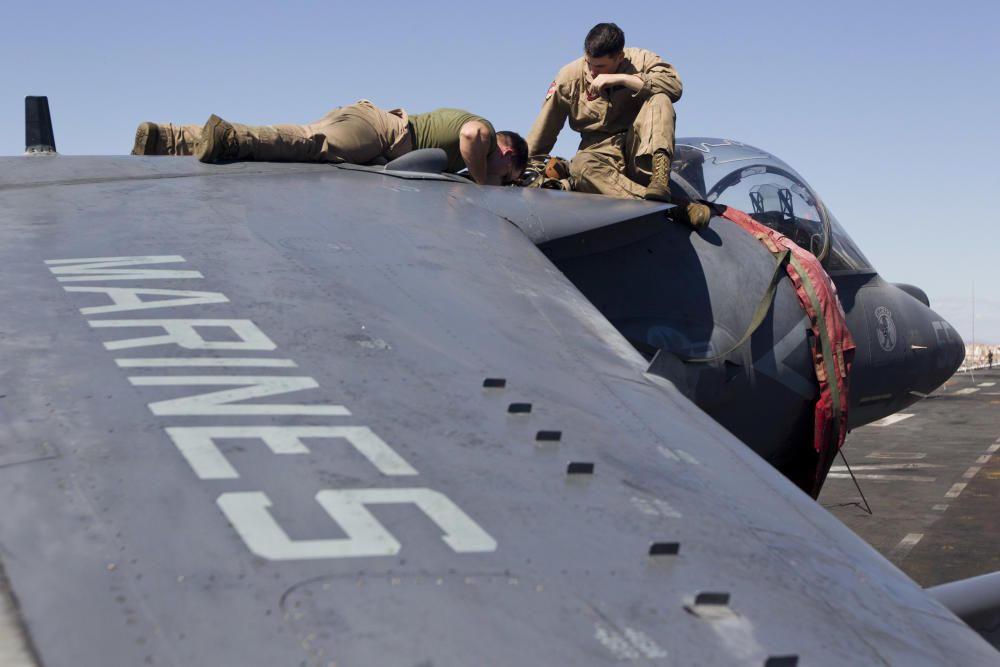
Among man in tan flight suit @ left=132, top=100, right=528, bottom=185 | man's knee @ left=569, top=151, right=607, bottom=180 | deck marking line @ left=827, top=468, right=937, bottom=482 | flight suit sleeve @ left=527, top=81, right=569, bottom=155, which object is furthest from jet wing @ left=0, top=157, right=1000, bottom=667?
deck marking line @ left=827, top=468, right=937, bottom=482

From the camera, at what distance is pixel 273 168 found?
6.62 m

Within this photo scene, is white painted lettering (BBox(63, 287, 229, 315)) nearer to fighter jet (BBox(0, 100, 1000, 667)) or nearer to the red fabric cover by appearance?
fighter jet (BBox(0, 100, 1000, 667))

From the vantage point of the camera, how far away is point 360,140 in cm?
730

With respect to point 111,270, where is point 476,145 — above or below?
above

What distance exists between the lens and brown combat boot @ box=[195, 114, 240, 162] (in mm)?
6574

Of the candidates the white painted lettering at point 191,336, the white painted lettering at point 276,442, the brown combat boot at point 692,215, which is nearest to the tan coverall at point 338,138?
the brown combat boot at point 692,215

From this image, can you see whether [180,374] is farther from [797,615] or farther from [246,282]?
[797,615]

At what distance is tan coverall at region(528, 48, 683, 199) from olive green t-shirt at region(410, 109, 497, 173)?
77 cm

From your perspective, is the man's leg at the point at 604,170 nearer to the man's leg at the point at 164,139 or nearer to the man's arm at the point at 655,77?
the man's arm at the point at 655,77

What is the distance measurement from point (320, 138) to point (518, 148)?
1.39m

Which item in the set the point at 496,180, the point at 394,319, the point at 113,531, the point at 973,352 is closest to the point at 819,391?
the point at 496,180

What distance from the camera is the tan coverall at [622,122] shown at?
733 centimetres

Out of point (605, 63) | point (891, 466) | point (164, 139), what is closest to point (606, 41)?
point (605, 63)

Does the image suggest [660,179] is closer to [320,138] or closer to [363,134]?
[363,134]
